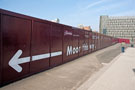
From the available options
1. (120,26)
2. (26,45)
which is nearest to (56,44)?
(26,45)

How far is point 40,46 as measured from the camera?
5.43 metres

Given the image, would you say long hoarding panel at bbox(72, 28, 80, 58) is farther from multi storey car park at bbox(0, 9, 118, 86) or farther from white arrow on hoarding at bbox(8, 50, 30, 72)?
white arrow on hoarding at bbox(8, 50, 30, 72)

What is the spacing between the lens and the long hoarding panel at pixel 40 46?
5039 millimetres

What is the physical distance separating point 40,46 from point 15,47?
1.43 m

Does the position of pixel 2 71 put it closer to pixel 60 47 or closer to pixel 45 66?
pixel 45 66

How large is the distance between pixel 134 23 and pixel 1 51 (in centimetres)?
9989

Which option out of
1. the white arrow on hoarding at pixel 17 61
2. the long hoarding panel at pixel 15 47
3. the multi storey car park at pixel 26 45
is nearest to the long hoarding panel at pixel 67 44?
the multi storey car park at pixel 26 45

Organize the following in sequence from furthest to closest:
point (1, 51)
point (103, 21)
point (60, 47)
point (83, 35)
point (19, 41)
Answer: point (103, 21), point (83, 35), point (60, 47), point (19, 41), point (1, 51)

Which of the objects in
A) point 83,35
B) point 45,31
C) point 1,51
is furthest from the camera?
point 83,35

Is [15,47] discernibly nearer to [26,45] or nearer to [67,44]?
[26,45]

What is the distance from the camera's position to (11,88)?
12.3 ft

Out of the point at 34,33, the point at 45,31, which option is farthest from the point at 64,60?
the point at 34,33

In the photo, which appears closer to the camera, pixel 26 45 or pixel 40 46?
pixel 26 45

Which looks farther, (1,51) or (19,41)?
(19,41)
